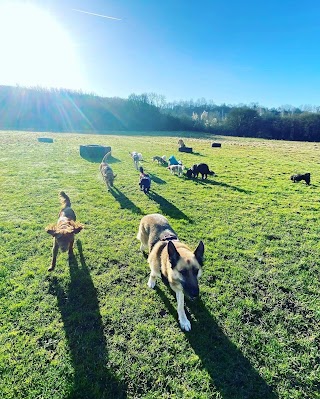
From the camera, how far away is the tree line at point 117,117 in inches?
2677

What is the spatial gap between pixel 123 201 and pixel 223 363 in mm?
8821

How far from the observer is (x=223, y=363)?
4316mm

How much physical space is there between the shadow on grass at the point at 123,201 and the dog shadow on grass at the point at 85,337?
4671 millimetres

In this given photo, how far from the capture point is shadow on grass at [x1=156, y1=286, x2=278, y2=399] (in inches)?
154

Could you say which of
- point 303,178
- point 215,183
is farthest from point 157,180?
point 303,178

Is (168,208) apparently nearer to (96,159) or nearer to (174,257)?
(174,257)

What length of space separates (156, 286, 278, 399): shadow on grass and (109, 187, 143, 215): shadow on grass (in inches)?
247

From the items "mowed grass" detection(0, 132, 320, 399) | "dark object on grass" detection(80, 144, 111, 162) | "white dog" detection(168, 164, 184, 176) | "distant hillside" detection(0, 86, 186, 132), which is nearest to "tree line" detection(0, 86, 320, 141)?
"distant hillside" detection(0, 86, 186, 132)

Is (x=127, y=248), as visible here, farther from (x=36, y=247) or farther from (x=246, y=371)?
(x=246, y=371)

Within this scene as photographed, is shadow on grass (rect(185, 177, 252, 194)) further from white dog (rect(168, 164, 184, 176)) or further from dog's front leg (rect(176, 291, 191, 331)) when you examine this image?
dog's front leg (rect(176, 291, 191, 331))

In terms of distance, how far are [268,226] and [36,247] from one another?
8.45 meters

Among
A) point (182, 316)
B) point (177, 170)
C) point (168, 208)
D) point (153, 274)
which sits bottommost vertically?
point (182, 316)

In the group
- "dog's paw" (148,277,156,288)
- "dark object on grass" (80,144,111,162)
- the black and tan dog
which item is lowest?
"dog's paw" (148,277,156,288)

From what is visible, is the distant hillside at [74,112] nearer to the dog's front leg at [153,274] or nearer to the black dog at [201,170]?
the black dog at [201,170]
